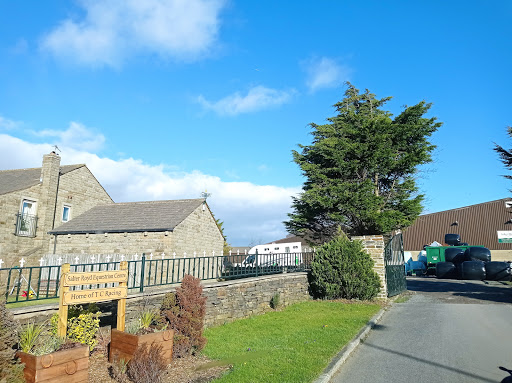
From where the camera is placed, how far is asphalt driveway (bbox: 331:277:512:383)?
5.97 meters

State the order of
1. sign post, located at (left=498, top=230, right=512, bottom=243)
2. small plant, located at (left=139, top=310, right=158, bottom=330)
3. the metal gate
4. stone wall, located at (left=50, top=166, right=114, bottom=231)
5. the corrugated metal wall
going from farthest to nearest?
1. the corrugated metal wall
2. sign post, located at (left=498, top=230, right=512, bottom=243)
3. stone wall, located at (left=50, top=166, right=114, bottom=231)
4. the metal gate
5. small plant, located at (left=139, top=310, right=158, bottom=330)

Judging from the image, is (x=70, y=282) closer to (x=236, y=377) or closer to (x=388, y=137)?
(x=236, y=377)

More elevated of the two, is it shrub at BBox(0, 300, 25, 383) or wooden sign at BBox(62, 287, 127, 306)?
wooden sign at BBox(62, 287, 127, 306)

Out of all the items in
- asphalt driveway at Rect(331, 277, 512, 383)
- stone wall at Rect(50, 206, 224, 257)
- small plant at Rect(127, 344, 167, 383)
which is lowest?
asphalt driveway at Rect(331, 277, 512, 383)

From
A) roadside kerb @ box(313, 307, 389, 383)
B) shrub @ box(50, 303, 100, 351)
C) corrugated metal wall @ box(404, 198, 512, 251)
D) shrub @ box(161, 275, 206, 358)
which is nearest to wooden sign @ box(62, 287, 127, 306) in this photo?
shrub @ box(50, 303, 100, 351)

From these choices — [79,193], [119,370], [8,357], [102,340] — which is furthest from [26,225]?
[8,357]

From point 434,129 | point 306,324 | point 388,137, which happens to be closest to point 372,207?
point 388,137

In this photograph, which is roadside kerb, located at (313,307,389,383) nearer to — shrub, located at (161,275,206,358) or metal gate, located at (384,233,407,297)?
shrub, located at (161,275,206,358)

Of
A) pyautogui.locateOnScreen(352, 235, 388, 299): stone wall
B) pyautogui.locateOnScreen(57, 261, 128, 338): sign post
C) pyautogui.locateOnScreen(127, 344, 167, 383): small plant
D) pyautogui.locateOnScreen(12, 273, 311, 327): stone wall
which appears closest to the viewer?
pyautogui.locateOnScreen(127, 344, 167, 383): small plant

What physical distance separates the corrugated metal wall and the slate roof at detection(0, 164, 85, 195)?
115 feet

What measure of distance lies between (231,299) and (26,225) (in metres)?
18.0

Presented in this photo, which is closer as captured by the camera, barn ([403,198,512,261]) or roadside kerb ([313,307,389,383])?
roadside kerb ([313,307,389,383])

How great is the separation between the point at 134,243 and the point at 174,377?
17.3 meters

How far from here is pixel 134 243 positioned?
2206 cm
